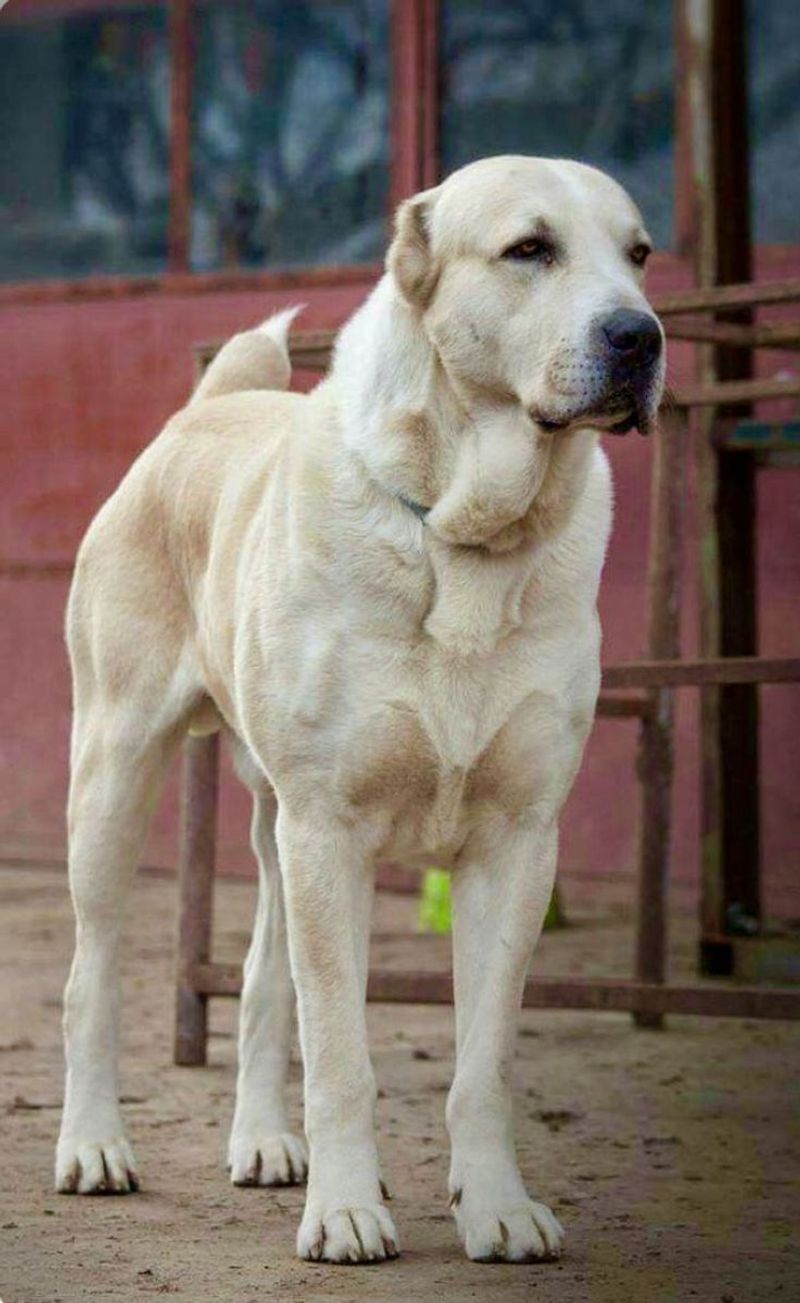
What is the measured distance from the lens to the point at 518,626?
12.1 ft

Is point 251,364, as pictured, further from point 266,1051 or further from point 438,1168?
point 438,1168

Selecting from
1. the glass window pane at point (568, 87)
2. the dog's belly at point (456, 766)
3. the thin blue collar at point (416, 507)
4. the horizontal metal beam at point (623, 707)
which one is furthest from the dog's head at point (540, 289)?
the glass window pane at point (568, 87)

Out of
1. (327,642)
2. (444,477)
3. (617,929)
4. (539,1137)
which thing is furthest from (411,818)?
(617,929)

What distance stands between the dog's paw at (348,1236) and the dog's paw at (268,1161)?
0.65 meters

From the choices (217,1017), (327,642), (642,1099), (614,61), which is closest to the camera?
(327,642)

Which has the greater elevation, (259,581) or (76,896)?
(259,581)

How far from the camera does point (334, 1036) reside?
3625mm

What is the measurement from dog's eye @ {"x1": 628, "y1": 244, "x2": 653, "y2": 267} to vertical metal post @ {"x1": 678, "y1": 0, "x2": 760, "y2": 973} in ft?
9.76

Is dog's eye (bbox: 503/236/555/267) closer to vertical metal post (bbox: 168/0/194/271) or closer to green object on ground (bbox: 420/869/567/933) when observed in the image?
green object on ground (bbox: 420/869/567/933)

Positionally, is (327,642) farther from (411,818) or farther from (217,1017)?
(217,1017)

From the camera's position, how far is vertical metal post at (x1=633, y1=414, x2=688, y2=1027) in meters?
5.85

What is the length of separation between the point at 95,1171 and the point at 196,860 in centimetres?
160

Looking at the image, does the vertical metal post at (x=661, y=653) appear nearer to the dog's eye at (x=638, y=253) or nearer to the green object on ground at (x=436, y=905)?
the green object on ground at (x=436, y=905)

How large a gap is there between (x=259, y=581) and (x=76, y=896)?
89 centimetres
